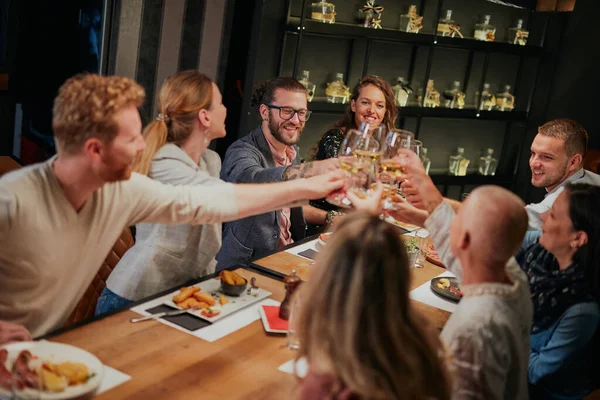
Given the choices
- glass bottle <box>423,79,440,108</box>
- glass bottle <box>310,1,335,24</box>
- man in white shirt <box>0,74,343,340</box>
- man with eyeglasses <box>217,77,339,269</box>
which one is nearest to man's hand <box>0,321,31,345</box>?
man in white shirt <box>0,74,343,340</box>

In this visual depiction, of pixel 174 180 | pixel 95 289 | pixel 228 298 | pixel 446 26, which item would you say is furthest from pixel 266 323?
pixel 446 26

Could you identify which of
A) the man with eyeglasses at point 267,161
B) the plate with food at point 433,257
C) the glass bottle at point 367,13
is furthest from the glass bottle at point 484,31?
the plate with food at point 433,257

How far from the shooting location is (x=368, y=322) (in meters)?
1.33

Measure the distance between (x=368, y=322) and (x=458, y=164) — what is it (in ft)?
18.4

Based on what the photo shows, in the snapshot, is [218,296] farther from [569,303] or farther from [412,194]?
[569,303]

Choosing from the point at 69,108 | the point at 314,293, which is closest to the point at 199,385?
the point at 314,293

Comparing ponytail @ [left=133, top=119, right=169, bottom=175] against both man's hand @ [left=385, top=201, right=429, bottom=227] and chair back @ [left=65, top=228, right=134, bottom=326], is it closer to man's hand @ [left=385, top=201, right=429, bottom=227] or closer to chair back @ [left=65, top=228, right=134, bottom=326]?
chair back @ [left=65, top=228, right=134, bottom=326]

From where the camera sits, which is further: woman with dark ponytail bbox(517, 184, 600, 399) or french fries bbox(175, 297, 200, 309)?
woman with dark ponytail bbox(517, 184, 600, 399)

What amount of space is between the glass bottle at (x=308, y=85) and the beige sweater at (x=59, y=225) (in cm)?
304

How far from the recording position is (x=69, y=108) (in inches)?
75.6

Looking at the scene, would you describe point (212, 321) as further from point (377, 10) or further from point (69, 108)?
point (377, 10)

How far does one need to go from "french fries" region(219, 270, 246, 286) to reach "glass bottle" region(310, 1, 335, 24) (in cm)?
313

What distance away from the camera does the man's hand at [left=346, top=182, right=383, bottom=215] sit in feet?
7.30

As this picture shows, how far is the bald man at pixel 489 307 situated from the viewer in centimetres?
169
